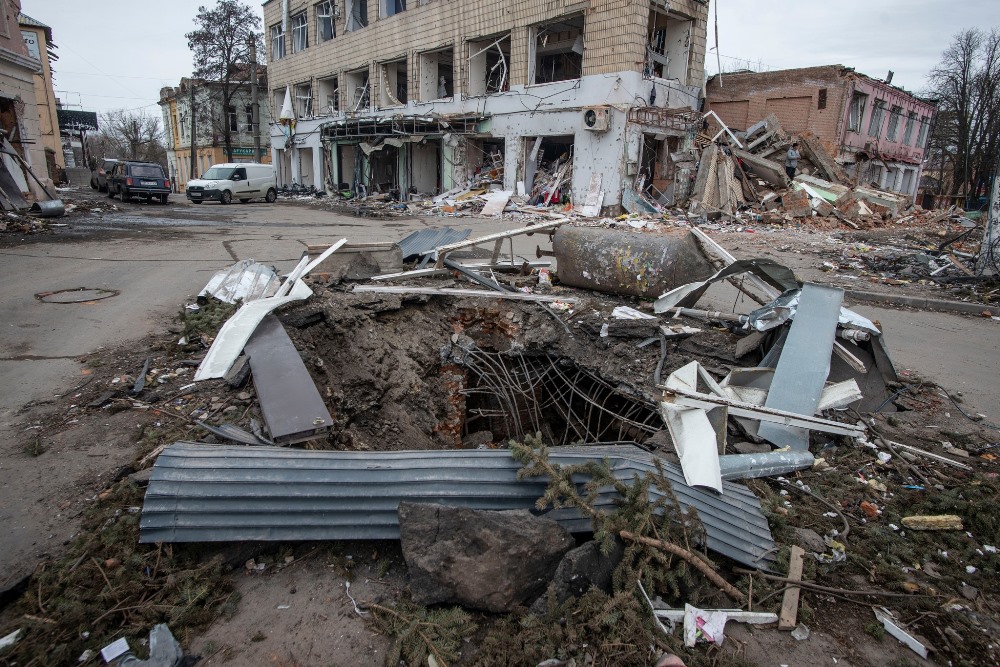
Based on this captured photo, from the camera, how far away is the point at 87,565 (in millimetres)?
2176

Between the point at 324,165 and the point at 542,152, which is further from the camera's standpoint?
the point at 324,165

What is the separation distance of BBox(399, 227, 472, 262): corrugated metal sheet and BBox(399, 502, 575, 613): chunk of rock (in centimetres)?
517

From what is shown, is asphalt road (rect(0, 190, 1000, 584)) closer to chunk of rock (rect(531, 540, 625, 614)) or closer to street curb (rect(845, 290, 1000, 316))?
street curb (rect(845, 290, 1000, 316))

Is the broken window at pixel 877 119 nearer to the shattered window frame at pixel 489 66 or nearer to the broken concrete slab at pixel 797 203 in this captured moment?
the broken concrete slab at pixel 797 203

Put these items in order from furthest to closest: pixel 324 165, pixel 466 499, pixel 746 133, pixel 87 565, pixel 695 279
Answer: pixel 324 165 → pixel 746 133 → pixel 695 279 → pixel 466 499 → pixel 87 565

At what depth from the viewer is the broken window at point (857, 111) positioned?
20.3 meters

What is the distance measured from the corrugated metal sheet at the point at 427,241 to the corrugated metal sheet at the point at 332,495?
477 centimetres

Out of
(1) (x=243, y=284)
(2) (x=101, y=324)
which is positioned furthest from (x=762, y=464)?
(2) (x=101, y=324)

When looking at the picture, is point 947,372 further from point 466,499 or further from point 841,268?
point 841,268

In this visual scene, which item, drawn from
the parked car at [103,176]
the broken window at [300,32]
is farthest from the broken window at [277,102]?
the parked car at [103,176]

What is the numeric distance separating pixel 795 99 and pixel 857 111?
151 inches

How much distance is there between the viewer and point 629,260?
5.61 m

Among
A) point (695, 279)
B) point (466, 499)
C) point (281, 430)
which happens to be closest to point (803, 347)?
point (695, 279)

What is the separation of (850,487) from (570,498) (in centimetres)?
174
